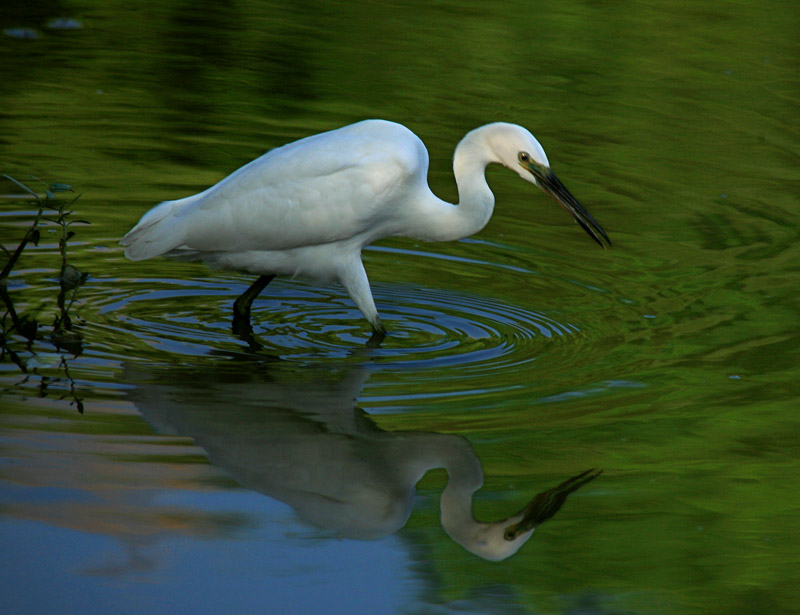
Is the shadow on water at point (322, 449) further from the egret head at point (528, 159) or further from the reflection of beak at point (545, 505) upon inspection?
the egret head at point (528, 159)

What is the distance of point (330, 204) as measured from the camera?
607 centimetres

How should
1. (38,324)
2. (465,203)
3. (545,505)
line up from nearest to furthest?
(545,505), (38,324), (465,203)

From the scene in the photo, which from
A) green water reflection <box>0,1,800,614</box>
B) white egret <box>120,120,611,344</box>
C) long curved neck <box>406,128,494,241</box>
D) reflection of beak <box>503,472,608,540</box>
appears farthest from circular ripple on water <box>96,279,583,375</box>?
reflection of beak <box>503,472,608,540</box>

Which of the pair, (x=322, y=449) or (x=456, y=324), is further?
(x=456, y=324)

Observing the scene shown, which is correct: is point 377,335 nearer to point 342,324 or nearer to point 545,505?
point 342,324

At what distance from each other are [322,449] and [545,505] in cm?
86

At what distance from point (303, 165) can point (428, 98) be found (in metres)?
5.12

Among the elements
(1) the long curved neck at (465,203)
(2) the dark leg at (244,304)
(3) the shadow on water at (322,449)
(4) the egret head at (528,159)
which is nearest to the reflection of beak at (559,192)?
(4) the egret head at (528,159)

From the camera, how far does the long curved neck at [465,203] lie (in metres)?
6.22

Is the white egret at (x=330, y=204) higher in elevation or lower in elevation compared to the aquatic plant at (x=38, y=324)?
higher

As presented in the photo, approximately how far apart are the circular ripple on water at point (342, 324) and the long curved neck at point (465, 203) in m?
0.47

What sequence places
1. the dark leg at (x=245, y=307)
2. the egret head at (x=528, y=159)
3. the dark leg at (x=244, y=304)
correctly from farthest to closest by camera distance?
the dark leg at (x=244, y=304) < the dark leg at (x=245, y=307) < the egret head at (x=528, y=159)

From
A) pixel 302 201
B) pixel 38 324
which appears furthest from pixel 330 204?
pixel 38 324

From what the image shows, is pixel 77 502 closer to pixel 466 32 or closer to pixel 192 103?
pixel 192 103
